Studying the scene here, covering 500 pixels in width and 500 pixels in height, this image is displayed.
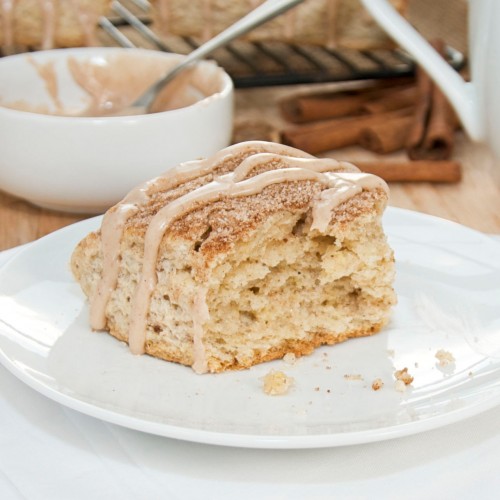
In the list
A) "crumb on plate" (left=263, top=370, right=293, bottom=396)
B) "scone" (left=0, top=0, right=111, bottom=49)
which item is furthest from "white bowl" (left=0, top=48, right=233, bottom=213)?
"crumb on plate" (left=263, top=370, right=293, bottom=396)

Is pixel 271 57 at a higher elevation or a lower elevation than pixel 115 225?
lower

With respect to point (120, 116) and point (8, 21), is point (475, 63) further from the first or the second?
point (8, 21)

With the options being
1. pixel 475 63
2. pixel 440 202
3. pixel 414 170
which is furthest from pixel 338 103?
pixel 475 63

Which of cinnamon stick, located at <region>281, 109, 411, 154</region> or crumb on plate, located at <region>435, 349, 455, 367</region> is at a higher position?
crumb on plate, located at <region>435, 349, 455, 367</region>

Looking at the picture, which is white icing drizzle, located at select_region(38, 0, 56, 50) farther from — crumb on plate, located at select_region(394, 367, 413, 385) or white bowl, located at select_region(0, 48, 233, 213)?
crumb on plate, located at select_region(394, 367, 413, 385)

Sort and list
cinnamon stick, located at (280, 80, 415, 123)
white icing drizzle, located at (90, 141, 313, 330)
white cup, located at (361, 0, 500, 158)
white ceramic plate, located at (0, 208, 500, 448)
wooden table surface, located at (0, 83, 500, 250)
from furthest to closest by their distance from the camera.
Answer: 1. cinnamon stick, located at (280, 80, 415, 123)
2. wooden table surface, located at (0, 83, 500, 250)
3. white cup, located at (361, 0, 500, 158)
4. white icing drizzle, located at (90, 141, 313, 330)
5. white ceramic plate, located at (0, 208, 500, 448)

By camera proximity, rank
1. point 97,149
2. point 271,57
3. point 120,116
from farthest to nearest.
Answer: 1. point 271,57
2. point 120,116
3. point 97,149
